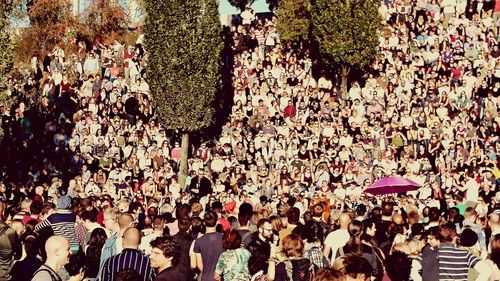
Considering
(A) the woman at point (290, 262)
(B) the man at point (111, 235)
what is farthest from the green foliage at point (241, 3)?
(A) the woman at point (290, 262)

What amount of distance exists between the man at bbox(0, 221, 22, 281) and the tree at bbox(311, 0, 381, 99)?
26.2 metres

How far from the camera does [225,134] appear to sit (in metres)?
33.3

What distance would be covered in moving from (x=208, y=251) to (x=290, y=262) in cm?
154

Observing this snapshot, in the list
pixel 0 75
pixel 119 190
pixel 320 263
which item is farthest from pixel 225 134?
pixel 320 263

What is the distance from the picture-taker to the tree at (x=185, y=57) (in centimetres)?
3534

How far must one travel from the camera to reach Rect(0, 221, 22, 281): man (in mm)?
11305

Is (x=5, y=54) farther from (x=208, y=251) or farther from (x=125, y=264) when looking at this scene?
(x=125, y=264)

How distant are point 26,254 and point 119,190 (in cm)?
1776

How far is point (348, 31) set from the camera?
3806 cm

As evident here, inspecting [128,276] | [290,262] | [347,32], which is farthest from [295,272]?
[347,32]

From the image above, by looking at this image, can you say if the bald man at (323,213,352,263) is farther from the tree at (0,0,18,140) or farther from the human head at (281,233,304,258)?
the tree at (0,0,18,140)

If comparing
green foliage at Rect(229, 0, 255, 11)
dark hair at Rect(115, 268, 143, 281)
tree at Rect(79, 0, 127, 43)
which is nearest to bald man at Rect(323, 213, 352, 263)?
dark hair at Rect(115, 268, 143, 281)

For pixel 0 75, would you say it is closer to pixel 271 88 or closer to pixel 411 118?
pixel 271 88

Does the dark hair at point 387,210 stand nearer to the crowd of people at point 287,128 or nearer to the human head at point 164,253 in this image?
the crowd of people at point 287,128
